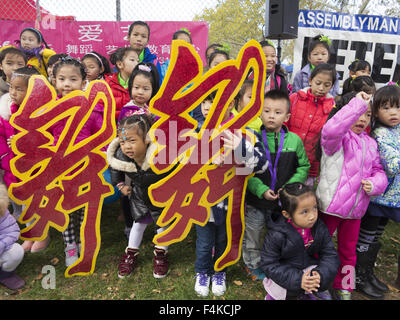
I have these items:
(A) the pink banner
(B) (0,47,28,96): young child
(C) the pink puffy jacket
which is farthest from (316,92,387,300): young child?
(A) the pink banner

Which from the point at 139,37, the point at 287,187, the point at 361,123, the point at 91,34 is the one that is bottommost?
the point at 287,187

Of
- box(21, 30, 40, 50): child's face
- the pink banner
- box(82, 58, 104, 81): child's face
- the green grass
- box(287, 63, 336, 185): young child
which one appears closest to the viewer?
the green grass

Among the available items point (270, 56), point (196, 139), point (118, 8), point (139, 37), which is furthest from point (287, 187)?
point (118, 8)

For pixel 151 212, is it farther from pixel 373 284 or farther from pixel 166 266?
pixel 373 284

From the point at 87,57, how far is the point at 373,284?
10.6 feet

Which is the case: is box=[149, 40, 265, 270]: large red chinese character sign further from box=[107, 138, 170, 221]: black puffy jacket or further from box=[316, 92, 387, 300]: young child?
box=[316, 92, 387, 300]: young child

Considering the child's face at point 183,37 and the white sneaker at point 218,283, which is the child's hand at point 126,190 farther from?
the child's face at point 183,37

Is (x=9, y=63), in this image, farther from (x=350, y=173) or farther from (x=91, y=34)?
(x=350, y=173)

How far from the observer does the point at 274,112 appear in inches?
79.2

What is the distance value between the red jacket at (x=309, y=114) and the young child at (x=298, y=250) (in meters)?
0.85

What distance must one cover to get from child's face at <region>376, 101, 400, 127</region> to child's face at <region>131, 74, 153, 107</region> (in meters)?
1.69

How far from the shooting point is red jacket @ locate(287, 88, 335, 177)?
2523 mm

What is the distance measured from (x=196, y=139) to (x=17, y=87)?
→ 1.39 metres

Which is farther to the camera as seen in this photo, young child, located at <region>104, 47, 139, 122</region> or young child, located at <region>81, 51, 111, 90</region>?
young child, located at <region>81, 51, 111, 90</region>
